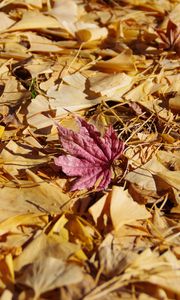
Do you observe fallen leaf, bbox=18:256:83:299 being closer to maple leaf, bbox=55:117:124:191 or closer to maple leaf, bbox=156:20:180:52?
maple leaf, bbox=55:117:124:191

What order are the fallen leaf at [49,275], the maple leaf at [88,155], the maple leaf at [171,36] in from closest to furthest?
the fallen leaf at [49,275] < the maple leaf at [88,155] < the maple leaf at [171,36]

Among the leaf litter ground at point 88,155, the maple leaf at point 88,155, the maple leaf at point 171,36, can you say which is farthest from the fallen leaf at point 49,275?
the maple leaf at point 171,36

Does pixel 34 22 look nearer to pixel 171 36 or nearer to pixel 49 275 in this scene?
pixel 171 36

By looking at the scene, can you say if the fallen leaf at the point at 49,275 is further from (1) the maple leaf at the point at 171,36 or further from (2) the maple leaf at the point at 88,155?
(1) the maple leaf at the point at 171,36

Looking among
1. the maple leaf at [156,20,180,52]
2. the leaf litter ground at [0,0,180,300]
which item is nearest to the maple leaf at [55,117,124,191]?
the leaf litter ground at [0,0,180,300]

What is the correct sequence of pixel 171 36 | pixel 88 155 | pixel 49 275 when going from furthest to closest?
pixel 171 36, pixel 88 155, pixel 49 275

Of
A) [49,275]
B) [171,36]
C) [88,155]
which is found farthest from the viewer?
[171,36]

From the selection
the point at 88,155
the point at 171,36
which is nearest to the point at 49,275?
the point at 88,155

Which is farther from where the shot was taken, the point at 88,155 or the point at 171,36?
the point at 171,36

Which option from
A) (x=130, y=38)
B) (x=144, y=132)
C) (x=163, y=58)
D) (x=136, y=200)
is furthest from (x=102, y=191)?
(x=130, y=38)
